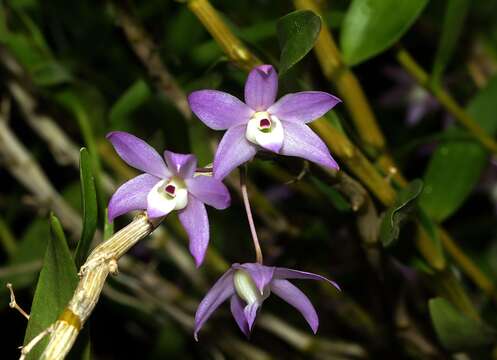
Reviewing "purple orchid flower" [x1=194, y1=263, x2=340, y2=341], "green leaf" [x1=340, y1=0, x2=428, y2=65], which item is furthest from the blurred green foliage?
"purple orchid flower" [x1=194, y1=263, x2=340, y2=341]

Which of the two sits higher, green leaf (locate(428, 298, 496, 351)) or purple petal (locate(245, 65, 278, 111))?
green leaf (locate(428, 298, 496, 351))

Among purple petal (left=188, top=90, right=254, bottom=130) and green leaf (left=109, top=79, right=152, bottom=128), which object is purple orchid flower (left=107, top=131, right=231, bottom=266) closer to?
purple petal (left=188, top=90, right=254, bottom=130)

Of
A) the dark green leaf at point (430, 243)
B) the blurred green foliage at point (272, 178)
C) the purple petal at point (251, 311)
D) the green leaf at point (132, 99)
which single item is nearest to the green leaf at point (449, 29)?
the blurred green foliage at point (272, 178)

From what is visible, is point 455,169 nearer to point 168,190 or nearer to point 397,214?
point 397,214

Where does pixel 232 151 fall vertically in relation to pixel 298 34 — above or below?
below

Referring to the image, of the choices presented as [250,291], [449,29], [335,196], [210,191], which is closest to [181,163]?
[210,191]

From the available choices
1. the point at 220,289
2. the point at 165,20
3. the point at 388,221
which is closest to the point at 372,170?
the point at 388,221

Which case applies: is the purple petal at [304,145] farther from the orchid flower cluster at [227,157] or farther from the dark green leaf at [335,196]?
the dark green leaf at [335,196]

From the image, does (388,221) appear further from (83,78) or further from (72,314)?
(83,78)
